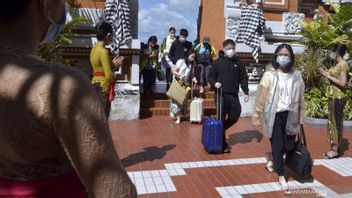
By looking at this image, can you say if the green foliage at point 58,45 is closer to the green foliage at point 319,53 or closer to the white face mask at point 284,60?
the white face mask at point 284,60

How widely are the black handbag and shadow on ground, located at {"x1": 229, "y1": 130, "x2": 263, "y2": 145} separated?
215 cm

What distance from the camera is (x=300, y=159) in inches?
192

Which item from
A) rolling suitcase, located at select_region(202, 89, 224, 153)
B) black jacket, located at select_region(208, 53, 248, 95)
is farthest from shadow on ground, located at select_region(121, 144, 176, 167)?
black jacket, located at select_region(208, 53, 248, 95)

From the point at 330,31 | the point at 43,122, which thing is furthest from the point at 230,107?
the point at 43,122

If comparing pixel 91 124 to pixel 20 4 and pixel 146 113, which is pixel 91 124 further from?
pixel 146 113

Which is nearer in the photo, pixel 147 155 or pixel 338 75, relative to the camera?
pixel 338 75

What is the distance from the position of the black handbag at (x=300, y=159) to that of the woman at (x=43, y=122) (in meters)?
4.25

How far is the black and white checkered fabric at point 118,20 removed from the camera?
8.36 m

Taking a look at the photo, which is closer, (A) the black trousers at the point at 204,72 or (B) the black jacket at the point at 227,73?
(B) the black jacket at the point at 227,73

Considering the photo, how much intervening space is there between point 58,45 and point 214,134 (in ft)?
12.0

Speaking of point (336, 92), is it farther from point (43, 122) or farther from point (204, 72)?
point (43, 122)

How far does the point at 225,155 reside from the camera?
6.22 m

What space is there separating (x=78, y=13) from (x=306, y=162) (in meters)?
6.07

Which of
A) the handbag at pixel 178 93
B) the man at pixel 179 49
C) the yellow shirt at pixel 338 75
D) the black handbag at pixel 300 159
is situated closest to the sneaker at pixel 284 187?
the black handbag at pixel 300 159
